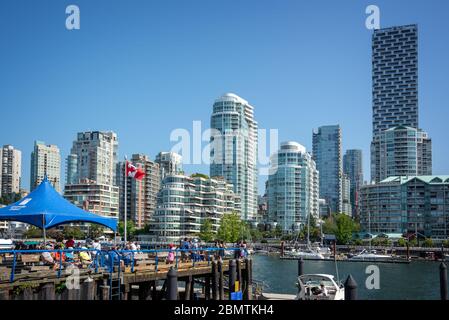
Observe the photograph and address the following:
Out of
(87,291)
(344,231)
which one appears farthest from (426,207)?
(87,291)

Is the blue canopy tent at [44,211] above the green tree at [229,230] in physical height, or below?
above

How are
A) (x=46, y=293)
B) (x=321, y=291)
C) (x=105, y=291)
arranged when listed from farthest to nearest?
(x=321, y=291), (x=105, y=291), (x=46, y=293)

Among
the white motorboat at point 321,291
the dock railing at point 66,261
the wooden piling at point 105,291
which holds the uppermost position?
the dock railing at point 66,261

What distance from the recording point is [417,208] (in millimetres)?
195750

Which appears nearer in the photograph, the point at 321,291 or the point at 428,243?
the point at 321,291

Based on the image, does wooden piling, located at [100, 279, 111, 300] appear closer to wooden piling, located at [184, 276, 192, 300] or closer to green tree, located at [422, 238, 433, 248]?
wooden piling, located at [184, 276, 192, 300]

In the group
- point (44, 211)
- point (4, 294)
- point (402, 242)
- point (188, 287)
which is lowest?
point (402, 242)

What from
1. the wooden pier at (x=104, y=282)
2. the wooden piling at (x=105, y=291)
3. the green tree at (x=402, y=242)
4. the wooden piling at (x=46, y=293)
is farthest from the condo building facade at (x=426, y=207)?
the wooden piling at (x=46, y=293)

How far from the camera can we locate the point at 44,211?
27594 millimetres

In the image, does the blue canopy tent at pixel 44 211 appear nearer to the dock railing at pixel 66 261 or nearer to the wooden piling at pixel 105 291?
the dock railing at pixel 66 261

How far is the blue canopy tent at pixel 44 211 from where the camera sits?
27.6 m

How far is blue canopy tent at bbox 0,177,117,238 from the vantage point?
90.7 ft

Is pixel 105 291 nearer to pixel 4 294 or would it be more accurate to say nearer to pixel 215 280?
pixel 4 294
